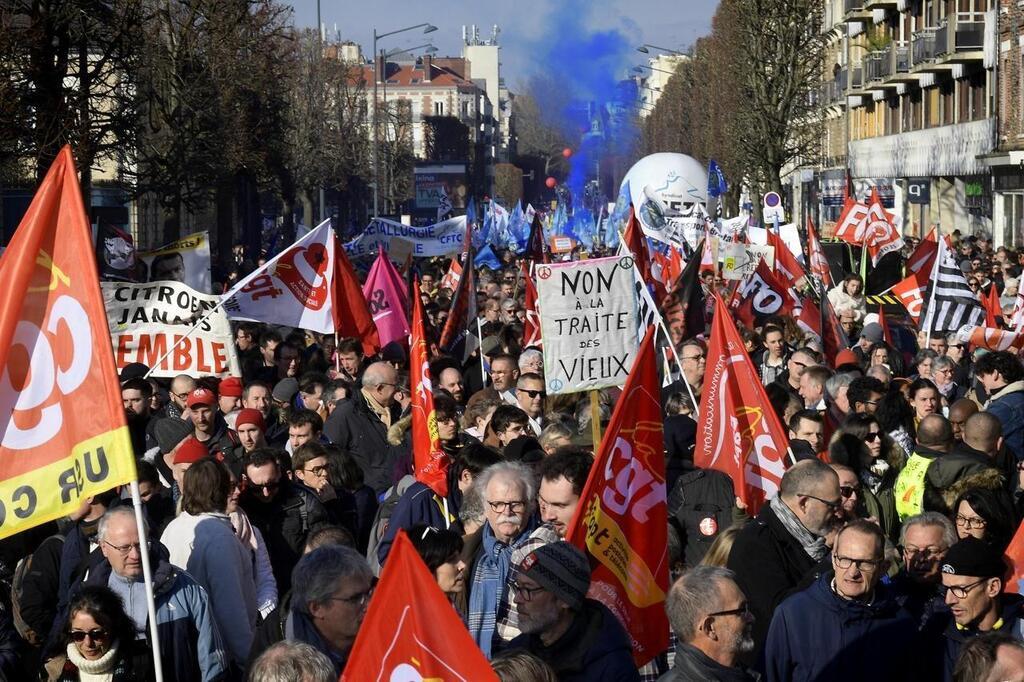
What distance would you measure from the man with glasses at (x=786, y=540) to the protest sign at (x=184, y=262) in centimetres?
1055

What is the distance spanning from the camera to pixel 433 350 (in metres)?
15.2

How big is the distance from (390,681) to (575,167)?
540 feet

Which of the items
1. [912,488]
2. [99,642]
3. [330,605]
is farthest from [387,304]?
[330,605]

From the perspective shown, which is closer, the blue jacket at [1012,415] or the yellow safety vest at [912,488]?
the yellow safety vest at [912,488]

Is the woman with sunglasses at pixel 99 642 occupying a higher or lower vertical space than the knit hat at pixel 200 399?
lower

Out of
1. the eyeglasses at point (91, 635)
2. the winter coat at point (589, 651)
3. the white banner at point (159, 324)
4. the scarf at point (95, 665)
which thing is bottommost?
the scarf at point (95, 665)

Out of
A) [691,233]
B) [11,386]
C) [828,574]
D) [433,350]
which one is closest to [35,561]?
[11,386]

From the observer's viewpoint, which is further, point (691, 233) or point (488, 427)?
point (691, 233)

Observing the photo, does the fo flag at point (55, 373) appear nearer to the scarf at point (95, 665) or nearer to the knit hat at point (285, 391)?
the scarf at point (95, 665)

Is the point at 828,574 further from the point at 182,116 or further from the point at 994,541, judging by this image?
the point at 182,116

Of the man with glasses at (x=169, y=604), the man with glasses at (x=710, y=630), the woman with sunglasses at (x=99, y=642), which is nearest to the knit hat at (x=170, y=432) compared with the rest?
the man with glasses at (x=169, y=604)

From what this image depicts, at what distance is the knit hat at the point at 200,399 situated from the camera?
9641 millimetres

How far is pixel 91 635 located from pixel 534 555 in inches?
61.0

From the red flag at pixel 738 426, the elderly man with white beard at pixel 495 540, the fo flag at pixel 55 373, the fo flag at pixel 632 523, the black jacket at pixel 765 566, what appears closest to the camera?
the fo flag at pixel 55 373
